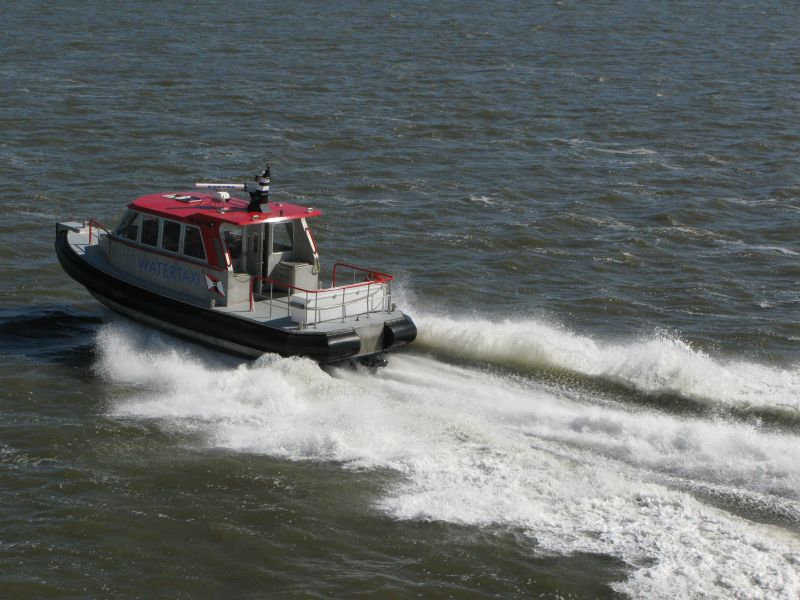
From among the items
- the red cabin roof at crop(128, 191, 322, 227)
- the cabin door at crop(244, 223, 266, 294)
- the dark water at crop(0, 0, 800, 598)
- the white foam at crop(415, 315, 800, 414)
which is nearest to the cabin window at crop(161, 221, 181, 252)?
the red cabin roof at crop(128, 191, 322, 227)

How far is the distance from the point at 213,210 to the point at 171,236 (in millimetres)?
816

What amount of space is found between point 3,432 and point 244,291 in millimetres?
4057

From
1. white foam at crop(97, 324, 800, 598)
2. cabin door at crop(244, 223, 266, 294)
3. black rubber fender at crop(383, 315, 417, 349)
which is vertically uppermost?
cabin door at crop(244, 223, 266, 294)

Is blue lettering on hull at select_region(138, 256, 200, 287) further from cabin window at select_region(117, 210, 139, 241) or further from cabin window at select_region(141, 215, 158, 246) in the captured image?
cabin window at select_region(117, 210, 139, 241)

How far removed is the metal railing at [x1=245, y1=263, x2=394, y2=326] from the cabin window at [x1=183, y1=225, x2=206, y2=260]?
89 cm

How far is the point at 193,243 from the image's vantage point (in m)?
18.7

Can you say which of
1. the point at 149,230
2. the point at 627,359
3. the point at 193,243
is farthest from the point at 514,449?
the point at 149,230

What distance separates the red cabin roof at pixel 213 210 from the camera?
18.4 meters

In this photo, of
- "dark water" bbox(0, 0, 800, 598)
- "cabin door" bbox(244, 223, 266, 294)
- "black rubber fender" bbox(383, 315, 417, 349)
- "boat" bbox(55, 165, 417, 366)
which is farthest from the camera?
"cabin door" bbox(244, 223, 266, 294)

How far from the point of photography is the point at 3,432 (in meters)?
16.5

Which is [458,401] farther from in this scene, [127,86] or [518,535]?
[127,86]

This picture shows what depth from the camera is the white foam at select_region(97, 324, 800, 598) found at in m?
13.4

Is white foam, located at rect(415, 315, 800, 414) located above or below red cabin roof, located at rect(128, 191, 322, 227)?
below

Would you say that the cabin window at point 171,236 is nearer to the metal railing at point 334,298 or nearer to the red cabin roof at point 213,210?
the red cabin roof at point 213,210
